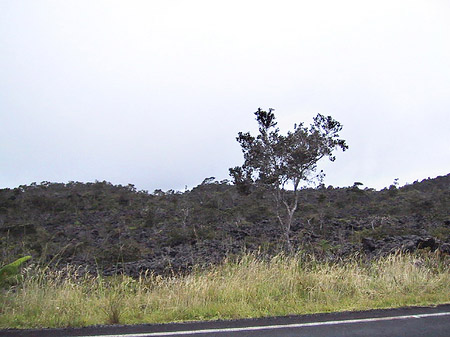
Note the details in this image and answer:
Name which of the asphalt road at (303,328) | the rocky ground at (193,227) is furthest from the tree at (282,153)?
the asphalt road at (303,328)

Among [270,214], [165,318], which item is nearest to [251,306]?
[165,318]

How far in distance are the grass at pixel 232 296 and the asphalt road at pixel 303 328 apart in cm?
32

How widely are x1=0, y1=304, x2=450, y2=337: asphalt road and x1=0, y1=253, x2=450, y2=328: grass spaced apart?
0.32 m

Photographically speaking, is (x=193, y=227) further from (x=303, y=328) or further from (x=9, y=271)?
(x=303, y=328)

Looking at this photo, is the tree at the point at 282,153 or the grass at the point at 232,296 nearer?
the grass at the point at 232,296

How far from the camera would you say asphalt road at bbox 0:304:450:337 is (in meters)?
4.87

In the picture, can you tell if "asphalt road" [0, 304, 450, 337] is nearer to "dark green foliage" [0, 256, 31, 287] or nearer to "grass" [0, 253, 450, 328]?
"grass" [0, 253, 450, 328]

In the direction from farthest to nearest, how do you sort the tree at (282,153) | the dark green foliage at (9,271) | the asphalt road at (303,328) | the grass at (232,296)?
the tree at (282,153)
the dark green foliage at (9,271)
the grass at (232,296)
the asphalt road at (303,328)

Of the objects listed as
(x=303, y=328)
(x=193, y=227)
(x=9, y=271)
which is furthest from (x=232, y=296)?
(x=193, y=227)

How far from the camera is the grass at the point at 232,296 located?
5844mm

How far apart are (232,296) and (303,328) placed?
1.72 metres

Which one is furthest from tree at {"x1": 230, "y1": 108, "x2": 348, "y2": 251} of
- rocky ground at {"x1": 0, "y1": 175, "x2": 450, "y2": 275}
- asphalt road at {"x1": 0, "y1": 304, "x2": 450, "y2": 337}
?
asphalt road at {"x1": 0, "y1": 304, "x2": 450, "y2": 337}

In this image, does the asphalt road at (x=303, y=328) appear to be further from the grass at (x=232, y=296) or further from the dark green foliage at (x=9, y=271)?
the dark green foliage at (x=9, y=271)

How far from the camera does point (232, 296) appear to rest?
6.54m
